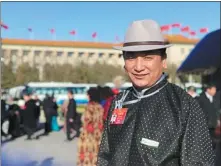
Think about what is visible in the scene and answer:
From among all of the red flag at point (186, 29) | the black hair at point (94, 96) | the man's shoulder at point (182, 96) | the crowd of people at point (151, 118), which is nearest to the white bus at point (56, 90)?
the red flag at point (186, 29)

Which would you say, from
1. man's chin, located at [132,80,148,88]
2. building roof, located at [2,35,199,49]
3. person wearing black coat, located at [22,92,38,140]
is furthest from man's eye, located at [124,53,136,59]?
building roof, located at [2,35,199,49]

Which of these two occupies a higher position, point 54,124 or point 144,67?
point 144,67

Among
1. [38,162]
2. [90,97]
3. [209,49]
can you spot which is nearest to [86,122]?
[90,97]

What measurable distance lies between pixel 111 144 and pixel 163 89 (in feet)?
1.22

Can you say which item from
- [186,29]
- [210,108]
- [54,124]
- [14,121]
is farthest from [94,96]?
[186,29]

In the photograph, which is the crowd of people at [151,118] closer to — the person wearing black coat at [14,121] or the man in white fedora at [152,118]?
the man in white fedora at [152,118]

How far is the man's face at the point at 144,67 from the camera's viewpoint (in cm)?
209

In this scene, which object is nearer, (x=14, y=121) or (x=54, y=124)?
(x=14, y=121)

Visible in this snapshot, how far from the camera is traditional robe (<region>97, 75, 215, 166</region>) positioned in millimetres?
1934

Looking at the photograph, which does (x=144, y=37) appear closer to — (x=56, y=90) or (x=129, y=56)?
(x=129, y=56)

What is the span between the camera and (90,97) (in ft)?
23.5

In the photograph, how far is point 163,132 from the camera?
1.94m

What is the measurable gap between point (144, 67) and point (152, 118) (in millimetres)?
246

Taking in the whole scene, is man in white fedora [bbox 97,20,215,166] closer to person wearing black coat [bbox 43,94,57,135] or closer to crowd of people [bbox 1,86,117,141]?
crowd of people [bbox 1,86,117,141]
